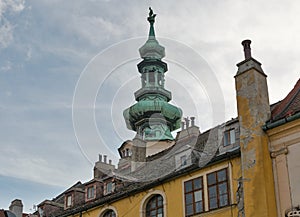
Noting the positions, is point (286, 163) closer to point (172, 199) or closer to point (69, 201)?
point (172, 199)

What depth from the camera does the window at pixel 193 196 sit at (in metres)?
27.2

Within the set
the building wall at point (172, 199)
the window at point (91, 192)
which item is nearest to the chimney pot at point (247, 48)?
the building wall at point (172, 199)

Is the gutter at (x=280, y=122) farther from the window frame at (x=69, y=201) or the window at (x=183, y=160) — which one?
the window frame at (x=69, y=201)

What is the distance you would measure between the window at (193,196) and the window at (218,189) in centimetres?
60

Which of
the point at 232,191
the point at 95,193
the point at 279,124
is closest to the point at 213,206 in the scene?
the point at 232,191

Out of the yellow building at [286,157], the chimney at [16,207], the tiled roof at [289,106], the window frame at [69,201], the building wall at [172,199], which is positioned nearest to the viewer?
the yellow building at [286,157]

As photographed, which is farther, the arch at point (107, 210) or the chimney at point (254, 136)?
the arch at point (107, 210)

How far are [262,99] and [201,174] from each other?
15.8 ft

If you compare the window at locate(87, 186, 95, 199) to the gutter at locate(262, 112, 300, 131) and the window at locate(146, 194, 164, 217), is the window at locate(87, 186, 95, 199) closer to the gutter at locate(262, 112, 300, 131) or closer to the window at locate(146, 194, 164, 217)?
the window at locate(146, 194, 164, 217)

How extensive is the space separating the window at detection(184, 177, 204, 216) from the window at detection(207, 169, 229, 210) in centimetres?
60

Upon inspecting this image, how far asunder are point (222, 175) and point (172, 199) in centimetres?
350

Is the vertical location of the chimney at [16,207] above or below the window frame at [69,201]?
above

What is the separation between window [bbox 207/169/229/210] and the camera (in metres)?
26.1

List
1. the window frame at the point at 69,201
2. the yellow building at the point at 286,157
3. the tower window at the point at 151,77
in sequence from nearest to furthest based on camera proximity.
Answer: the yellow building at the point at 286,157, the window frame at the point at 69,201, the tower window at the point at 151,77
